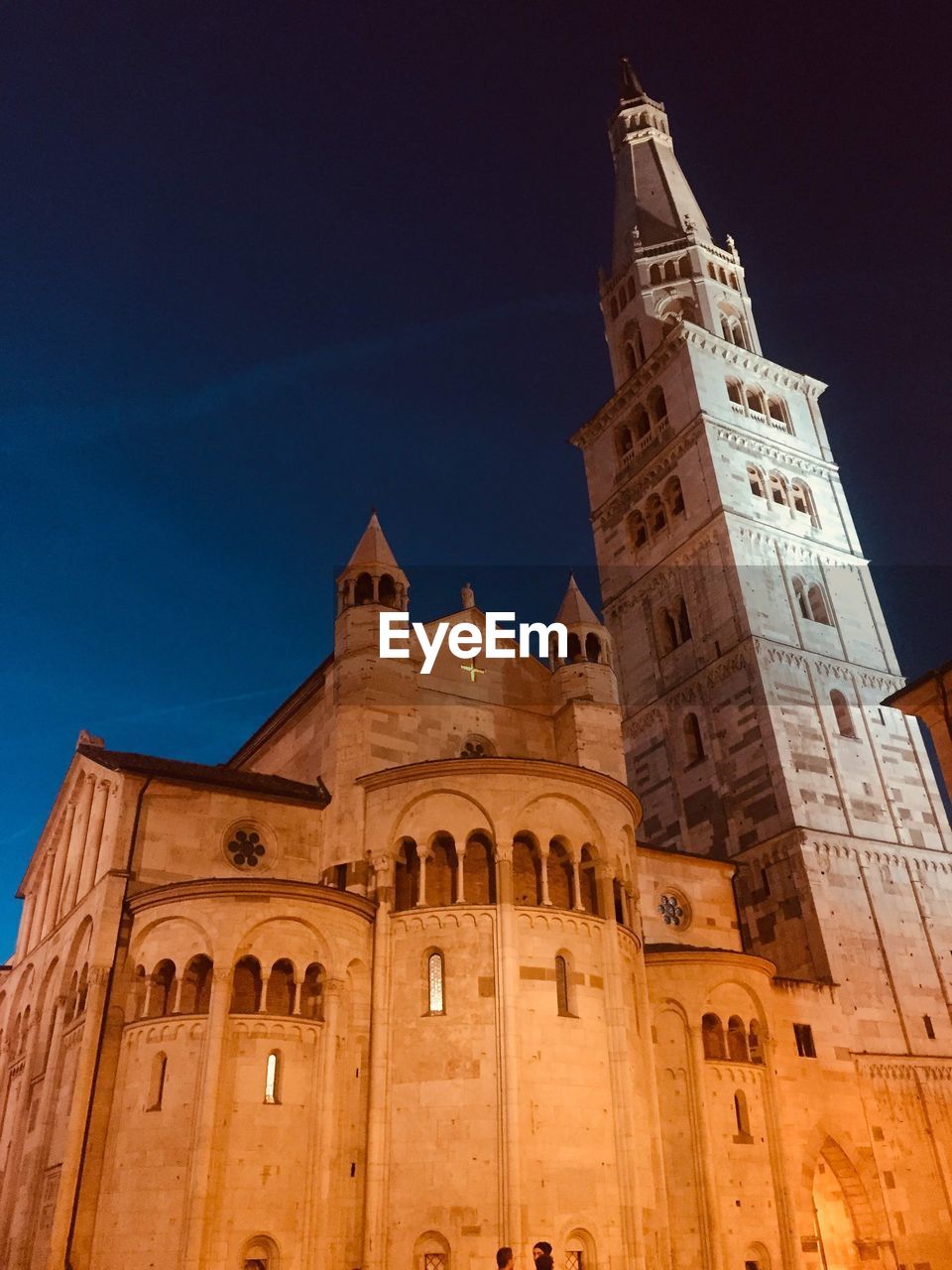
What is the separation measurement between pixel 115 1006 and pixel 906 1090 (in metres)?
23.5

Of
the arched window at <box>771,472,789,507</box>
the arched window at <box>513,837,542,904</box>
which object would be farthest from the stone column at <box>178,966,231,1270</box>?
the arched window at <box>771,472,789,507</box>

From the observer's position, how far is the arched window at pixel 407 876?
24.7 m

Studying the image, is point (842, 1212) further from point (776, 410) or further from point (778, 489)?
point (776, 410)

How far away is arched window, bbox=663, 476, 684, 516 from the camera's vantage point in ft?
146

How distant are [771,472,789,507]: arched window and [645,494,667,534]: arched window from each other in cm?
474

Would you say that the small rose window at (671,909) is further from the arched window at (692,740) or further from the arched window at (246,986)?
the arched window at (246,986)

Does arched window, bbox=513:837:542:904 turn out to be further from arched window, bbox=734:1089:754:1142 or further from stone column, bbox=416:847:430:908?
arched window, bbox=734:1089:754:1142

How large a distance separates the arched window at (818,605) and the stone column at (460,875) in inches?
858

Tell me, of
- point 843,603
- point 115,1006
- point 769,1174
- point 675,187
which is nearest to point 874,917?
point 769,1174

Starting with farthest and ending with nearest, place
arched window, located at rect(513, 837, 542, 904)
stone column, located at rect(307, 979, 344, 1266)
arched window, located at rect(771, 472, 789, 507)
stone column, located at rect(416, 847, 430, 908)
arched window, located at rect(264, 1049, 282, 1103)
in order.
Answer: arched window, located at rect(771, 472, 789, 507) < arched window, located at rect(513, 837, 542, 904) < stone column, located at rect(416, 847, 430, 908) < arched window, located at rect(264, 1049, 282, 1103) < stone column, located at rect(307, 979, 344, 1266)

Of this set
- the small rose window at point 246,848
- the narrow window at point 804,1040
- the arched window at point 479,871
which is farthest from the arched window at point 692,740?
the small rose window at point 246,848

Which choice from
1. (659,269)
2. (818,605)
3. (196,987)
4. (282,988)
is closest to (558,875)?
(282,988)

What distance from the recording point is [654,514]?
151 feet

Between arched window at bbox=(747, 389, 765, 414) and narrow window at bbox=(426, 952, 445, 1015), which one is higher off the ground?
arched window at bbox=(747, 389, 765, 414)
